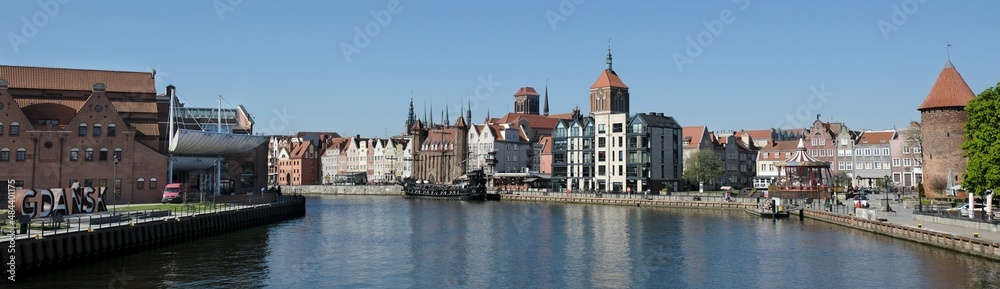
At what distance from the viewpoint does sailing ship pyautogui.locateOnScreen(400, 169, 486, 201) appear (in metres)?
127

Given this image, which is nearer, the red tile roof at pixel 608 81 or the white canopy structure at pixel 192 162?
the white canopy structure at pixel 192 162

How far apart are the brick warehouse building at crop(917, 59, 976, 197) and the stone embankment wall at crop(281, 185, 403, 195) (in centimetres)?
9156

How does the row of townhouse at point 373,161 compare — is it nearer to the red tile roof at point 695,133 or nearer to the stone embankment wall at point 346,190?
the stone embankment wall at point 346,190

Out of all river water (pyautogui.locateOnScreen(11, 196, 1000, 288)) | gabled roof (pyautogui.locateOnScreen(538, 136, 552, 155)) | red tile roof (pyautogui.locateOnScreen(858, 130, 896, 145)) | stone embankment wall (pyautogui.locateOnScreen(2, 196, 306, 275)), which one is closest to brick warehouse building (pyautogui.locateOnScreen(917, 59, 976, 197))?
river water (pyautogui.locateOnScreen(11, 196, 1000, 288))

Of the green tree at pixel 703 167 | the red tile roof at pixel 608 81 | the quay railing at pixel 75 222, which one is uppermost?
the red tile roof at pixel 608 81

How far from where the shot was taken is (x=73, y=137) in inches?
2842

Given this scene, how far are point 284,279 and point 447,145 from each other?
398ft

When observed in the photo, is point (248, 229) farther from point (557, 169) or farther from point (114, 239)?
point (557, 169)

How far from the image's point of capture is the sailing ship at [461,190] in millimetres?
126562

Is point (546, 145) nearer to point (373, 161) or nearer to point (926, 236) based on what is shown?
point (373, 161)

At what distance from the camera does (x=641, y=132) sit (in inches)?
4781

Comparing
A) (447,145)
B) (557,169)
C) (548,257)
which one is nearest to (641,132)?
(557,169)

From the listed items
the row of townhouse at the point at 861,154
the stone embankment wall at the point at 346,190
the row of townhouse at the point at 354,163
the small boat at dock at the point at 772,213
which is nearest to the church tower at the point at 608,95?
the row of townhouse at the point at 861,154

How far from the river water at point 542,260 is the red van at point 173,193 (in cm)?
996
